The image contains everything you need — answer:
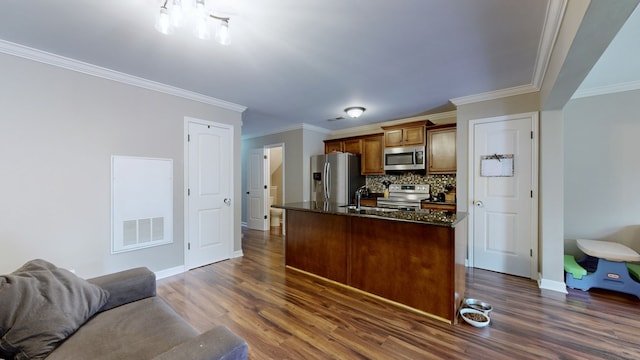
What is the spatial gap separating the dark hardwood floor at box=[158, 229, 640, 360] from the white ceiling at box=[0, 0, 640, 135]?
240 cm

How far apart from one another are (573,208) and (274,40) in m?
4.29

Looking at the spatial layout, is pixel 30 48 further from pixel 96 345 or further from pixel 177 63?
pixel 96 345

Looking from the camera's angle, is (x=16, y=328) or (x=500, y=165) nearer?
(x=16, y=328)

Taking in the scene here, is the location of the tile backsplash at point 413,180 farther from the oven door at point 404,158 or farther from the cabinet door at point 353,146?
the cabinet door at point 353,146

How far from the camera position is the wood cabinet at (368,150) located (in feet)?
16.3

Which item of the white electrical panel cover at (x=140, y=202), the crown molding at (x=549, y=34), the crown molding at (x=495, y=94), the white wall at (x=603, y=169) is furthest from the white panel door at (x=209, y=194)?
the white wall at (x=603, y=169)

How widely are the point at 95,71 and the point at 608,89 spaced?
19.8 ft

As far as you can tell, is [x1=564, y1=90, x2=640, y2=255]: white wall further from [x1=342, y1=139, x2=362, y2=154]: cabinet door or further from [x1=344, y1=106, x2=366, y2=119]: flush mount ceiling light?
[x1=342, y1=139, x2=362, y2=154]: cabinet door

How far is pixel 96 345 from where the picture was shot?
1200 mm

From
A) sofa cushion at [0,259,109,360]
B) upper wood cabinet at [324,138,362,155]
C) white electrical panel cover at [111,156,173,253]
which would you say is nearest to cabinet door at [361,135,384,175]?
upper wood cabinet at [324,138,362,155]

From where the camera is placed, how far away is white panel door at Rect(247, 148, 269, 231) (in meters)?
6.23

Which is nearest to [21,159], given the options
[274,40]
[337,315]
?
[274,40]

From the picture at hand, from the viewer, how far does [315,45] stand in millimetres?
2285

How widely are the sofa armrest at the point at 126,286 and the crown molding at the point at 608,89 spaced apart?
516 centimetres
